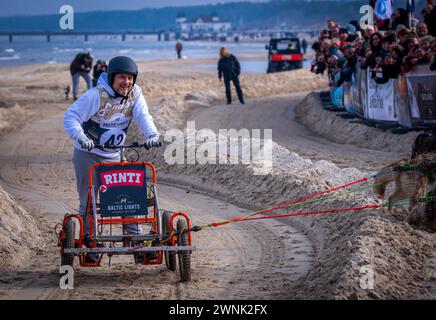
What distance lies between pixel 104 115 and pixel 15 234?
1.93m

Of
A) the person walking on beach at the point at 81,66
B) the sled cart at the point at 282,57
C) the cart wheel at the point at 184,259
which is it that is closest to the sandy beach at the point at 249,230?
the cart wheel at the point at 184,259

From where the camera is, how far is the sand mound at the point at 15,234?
368 inches

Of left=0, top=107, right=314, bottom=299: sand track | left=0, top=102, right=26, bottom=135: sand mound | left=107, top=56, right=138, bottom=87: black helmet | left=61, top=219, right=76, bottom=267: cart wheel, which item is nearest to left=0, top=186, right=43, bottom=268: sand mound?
left=0, top=107, right=314, bottom=299: sand track

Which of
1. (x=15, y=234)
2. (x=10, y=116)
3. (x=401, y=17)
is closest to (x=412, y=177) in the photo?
(x=15, y=234)

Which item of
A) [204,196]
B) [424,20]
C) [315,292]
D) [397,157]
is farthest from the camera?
[424,20]

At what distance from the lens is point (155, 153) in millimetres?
16938

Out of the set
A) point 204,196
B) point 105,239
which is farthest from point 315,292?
point 204,196

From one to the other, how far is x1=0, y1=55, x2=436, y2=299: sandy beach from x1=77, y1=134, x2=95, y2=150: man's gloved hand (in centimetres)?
126

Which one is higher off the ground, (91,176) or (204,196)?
(91,176)

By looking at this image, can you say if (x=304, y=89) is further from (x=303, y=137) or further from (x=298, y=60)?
(x=303, y=137)

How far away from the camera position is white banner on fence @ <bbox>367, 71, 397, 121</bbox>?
58.0 ft

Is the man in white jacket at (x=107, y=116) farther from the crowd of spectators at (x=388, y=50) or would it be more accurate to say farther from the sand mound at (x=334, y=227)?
the crowd of spectators at (x=388, y=50)

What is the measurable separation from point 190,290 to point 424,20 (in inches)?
452

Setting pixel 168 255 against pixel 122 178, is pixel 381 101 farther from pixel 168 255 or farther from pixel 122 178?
pixel 122 178
